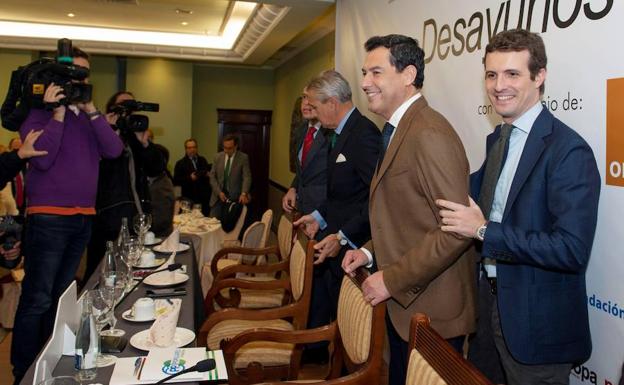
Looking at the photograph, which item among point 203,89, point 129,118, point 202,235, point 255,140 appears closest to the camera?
point 129,118

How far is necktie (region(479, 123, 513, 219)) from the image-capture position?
1.59 metres

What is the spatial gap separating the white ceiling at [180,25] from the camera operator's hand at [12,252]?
9.53ft

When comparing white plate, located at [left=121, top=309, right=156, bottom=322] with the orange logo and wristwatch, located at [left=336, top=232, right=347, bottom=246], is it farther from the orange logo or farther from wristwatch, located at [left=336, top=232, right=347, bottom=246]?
the orange logo

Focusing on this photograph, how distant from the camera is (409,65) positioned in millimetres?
1816

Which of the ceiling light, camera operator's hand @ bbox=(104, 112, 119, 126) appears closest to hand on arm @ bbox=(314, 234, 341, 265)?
camera operator's hand @ bbox=(104, 112, 119, 126)

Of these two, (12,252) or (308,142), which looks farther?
(308,142)

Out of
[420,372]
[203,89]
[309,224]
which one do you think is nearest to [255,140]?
[203,89]

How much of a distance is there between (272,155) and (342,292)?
25.9 feet

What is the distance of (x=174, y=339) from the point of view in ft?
5.11

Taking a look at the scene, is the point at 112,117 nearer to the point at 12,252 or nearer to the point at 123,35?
the point at 12,252

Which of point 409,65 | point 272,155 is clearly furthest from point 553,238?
point 272,155

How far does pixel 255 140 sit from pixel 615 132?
28.2 feet

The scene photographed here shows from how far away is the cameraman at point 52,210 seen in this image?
2.47 meters

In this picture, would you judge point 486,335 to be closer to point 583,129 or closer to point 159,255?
point 583,129
